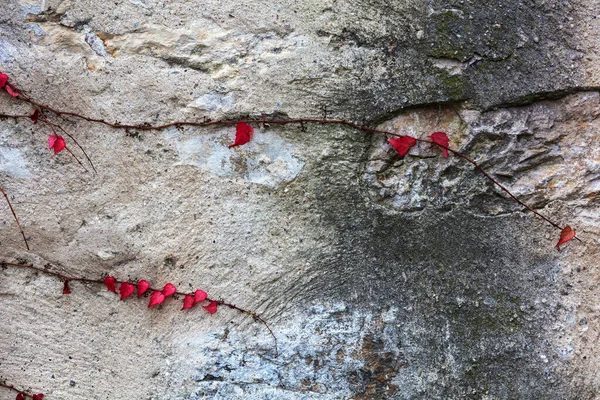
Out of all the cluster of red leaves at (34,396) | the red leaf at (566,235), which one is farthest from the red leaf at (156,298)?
the red leaf at (566,235)

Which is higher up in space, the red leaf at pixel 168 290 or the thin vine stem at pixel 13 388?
the thin vine stem at pixel 13 388

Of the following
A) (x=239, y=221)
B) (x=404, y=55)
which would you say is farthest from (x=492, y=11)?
(x=239, y=221)

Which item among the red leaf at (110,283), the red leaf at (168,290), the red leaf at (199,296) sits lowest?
the red leaf at (199,296)

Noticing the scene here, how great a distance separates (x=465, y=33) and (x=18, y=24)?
1.11 metres

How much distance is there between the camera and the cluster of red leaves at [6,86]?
147 centimetres

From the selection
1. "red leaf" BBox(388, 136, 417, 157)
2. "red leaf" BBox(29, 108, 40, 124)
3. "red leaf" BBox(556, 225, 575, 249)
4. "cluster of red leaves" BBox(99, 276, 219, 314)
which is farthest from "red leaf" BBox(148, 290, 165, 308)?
"red leaf" BBox(556, 225, 575, 249)

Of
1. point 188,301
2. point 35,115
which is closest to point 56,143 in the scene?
point 35,115

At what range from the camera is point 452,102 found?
1510mm

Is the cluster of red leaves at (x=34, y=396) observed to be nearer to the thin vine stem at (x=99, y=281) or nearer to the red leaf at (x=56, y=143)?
the thin vine stem at (x=99, y=281)

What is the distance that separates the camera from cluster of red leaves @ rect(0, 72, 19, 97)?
4.82 ft

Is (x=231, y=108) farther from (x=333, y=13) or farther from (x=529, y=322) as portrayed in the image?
(x=529, y=322)

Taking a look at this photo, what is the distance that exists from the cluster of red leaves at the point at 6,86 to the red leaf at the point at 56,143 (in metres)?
0.13

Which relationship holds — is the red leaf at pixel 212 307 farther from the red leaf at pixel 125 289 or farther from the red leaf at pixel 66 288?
the red leaf at pixel 66 288

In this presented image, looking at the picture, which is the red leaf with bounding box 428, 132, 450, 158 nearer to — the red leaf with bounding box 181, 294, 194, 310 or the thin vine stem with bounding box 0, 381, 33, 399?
the red leaf with bounding box 181, 294, 194, 310
